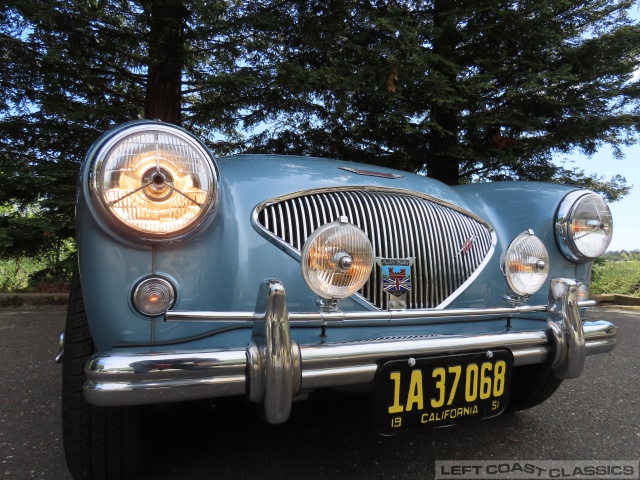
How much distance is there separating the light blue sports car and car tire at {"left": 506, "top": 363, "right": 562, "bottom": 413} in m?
0.28

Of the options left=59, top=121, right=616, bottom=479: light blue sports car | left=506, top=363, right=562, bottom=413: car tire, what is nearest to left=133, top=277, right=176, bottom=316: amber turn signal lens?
left=59, top=121, right=616, bottom=479: light blue sports car

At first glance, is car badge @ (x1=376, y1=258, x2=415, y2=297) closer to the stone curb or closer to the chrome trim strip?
the chrome trim strip

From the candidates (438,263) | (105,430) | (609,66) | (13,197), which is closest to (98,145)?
(105,430)

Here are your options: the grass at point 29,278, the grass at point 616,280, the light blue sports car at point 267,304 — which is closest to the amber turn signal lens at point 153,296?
the light blue sports car at point 267,304

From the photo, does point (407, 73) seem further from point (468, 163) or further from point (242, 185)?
point (242, 185)

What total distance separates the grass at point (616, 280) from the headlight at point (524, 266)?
230 inches

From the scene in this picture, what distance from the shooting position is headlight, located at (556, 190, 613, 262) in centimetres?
172

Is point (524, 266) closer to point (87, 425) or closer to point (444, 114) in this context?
point (87, 425)

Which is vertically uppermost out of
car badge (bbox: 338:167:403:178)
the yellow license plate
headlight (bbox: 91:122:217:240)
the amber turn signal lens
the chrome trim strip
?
car badge (bbox: 338:167:403:178)

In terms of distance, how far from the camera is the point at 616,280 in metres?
7.02

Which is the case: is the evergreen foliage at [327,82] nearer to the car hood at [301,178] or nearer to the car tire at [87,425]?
the car hood at [301,178]

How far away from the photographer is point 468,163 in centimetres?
602

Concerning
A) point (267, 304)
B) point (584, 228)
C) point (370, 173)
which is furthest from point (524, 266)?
point (267, 304)

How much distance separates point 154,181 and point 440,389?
97cm
